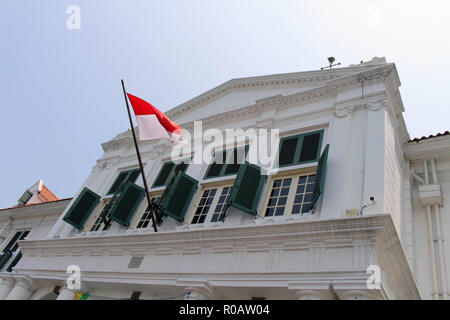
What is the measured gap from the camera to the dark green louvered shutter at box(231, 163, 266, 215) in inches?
363

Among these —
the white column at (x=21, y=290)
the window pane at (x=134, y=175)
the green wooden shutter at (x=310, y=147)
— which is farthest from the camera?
the window pane at (x=134, y=175)

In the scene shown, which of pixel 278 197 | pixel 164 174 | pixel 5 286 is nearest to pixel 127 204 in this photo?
pixel 164 174

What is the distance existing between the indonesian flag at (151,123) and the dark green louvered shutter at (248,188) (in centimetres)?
244

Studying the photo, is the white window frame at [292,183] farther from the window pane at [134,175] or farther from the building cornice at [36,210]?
the building cornice at [36,210]

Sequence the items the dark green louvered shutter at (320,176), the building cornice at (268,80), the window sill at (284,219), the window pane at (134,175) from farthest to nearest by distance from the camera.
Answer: the window pane at (134,175)
the building cornice at (268,80)
the window sill at (284,219)
the dark green louvered shutter at (320,176)

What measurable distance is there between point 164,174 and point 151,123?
2498mm

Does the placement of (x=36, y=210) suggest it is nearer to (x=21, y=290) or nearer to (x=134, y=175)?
(x=21, y=290)

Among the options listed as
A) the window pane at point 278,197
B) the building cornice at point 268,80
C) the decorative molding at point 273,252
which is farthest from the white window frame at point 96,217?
the window pane at point 278,197

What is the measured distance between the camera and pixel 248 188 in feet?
31.2

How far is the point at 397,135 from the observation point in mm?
10797

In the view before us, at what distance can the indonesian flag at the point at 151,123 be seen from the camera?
419 inches

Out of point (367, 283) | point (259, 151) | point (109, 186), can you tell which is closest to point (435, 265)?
point (367, 283)

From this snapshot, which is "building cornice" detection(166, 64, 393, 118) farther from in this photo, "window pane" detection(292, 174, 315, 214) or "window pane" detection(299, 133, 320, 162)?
"window pane" detection(292, 174, 315, 214)

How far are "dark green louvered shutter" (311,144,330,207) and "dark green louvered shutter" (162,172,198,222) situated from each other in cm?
377
